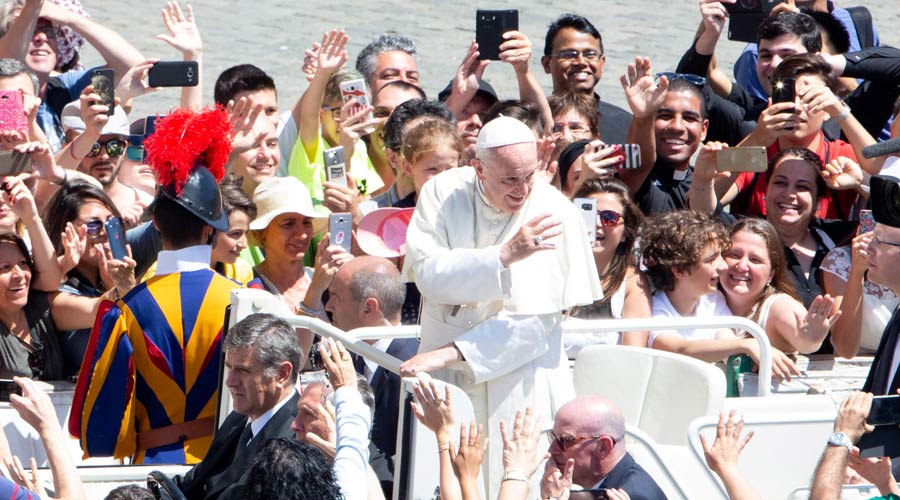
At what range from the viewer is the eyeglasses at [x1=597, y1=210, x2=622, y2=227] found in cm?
658

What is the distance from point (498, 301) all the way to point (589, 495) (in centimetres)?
89

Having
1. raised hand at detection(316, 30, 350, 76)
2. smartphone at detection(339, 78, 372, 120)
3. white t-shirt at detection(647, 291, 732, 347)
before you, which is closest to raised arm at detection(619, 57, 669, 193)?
white t-shirt at detection(647, 291, 732, 347)

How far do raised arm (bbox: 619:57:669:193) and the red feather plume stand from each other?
2265 millimetres

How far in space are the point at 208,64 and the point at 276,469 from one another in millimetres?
10605

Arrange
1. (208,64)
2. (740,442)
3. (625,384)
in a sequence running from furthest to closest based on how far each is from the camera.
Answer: (208,64) < (625,384) < (740,442)

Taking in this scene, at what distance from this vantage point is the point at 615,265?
659cm

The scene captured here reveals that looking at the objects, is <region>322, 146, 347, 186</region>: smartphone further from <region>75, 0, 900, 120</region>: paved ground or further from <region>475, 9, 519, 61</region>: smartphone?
<region>75, 0, 900, 120</region>: paved ground

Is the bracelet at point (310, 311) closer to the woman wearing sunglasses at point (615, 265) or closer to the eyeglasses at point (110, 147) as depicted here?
the woman wearing sunglasses at point (615, 265)

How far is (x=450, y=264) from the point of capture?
16.6 ft

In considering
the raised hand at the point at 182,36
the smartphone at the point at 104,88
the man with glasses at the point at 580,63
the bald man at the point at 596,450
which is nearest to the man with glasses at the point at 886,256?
the bald man at the point at 596,450

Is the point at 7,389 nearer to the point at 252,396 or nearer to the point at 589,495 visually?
the point at 252,396

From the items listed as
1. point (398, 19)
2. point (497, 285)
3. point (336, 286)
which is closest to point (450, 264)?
point (497, 285)

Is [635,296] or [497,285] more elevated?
[497,285]

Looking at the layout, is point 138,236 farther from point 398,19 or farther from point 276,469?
point 398,19
